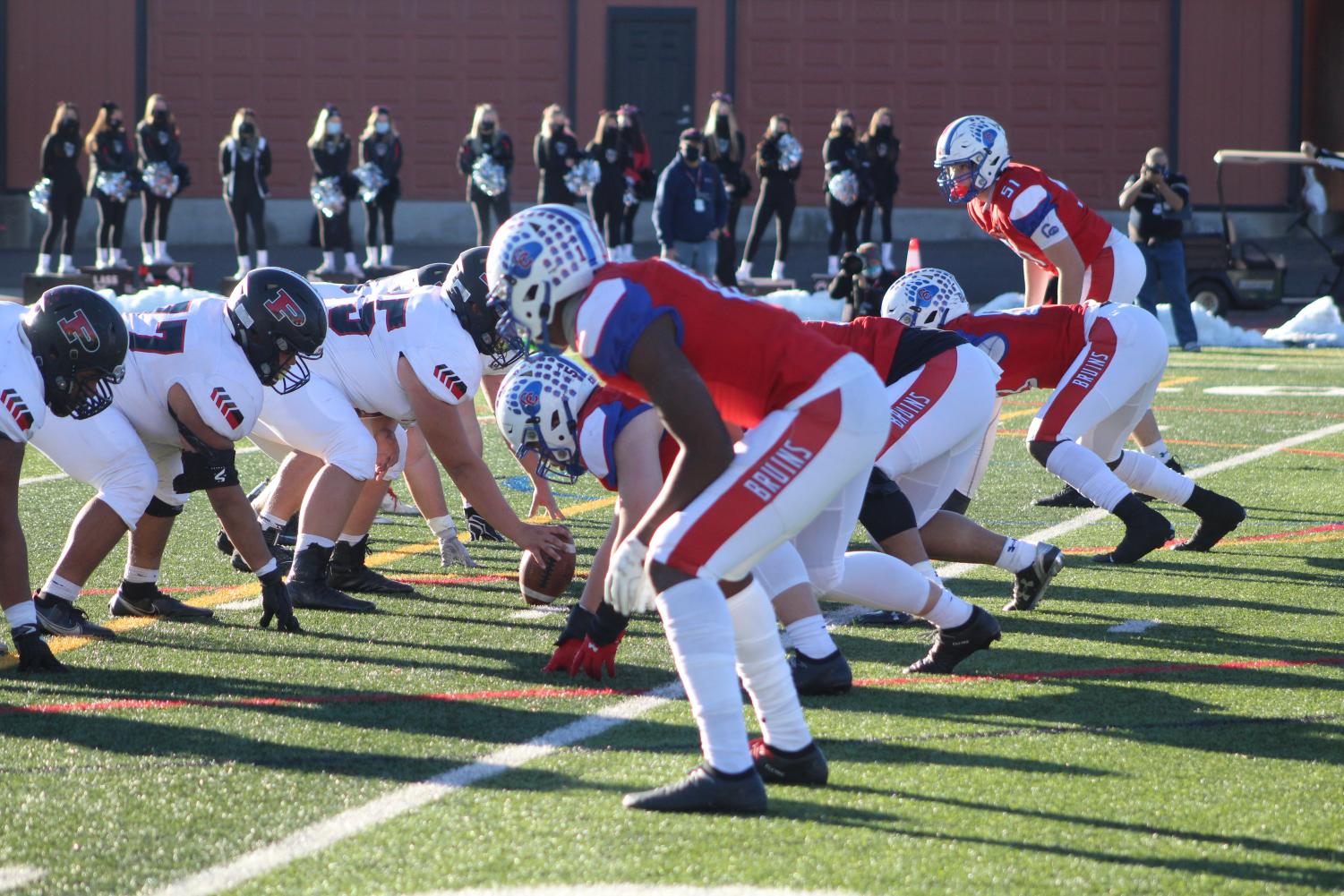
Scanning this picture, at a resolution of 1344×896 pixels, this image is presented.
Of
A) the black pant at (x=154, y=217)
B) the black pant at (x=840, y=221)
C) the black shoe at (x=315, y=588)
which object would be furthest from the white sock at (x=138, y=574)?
the black pant at (x=840, y=221)

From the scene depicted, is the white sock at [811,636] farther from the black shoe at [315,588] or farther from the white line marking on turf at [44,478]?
the white line marking on turf at [44,478]

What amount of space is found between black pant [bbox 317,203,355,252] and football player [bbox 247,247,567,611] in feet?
44.0

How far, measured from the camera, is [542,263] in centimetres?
402

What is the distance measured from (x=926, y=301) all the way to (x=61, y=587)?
3154mm

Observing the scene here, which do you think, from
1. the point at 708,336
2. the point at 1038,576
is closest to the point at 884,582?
the point at 1038,576

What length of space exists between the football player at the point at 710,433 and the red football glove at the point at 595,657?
43.9 inches

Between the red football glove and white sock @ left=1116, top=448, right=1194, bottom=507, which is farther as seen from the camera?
white sock @ left=1116, top=448, right=1194, bottom=507

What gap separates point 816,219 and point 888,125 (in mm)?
5162

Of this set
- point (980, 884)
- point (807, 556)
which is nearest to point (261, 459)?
point (807, 556)

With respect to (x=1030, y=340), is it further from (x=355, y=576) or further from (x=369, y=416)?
(x=355, y=576)

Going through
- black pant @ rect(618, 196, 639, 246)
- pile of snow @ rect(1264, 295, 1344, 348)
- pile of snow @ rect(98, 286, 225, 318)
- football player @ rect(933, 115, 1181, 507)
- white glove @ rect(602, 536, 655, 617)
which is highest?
black pant @ rect(618, 196, 639, 246)

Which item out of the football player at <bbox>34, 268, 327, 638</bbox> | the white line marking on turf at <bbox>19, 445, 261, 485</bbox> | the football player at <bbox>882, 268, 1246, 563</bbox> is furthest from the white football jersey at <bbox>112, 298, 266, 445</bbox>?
the white line marking on turf at <bbox>19, 445, 261, 485</bbox>

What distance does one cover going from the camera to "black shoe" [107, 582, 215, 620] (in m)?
6.23

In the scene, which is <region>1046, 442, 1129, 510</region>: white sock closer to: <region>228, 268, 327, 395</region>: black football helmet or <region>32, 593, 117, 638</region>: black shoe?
<region>228, 268, 327, 395</region>: black football helmet
